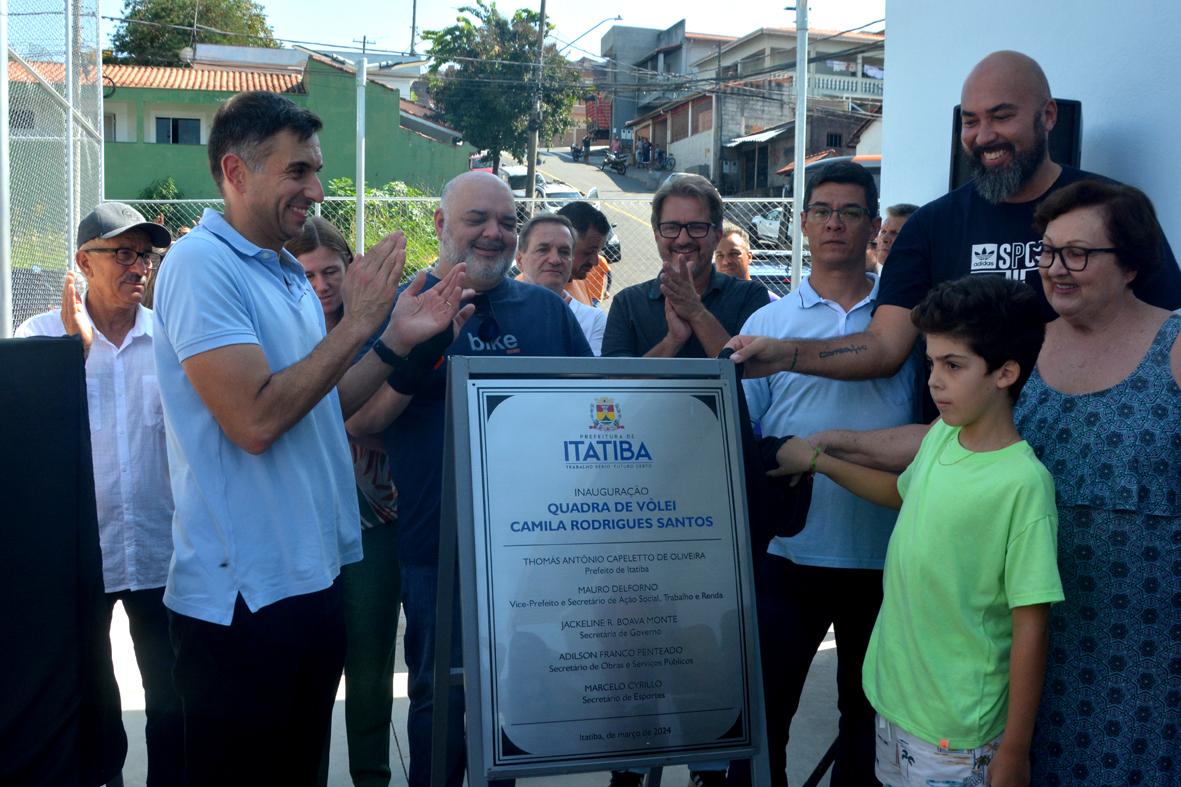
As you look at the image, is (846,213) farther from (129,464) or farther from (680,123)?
(680,123)

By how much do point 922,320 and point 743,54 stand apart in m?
57.6

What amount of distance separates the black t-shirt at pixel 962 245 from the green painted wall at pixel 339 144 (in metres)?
30.7

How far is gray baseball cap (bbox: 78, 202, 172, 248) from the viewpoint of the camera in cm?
371

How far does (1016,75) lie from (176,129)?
3564 cm

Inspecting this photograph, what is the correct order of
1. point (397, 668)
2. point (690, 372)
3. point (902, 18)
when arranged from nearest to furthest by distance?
point (690, 372) < point (397, 668) < point (902, 18)

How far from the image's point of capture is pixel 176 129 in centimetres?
3441

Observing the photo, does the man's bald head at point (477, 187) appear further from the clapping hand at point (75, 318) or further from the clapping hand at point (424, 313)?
the clapping hand at point (75, 318)

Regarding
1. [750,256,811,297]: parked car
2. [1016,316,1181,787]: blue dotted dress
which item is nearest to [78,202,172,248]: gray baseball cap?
[1016,316,1181,787]: blue dotted dress

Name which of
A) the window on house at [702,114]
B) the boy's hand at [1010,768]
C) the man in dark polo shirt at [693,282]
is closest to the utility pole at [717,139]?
Result: the window on house at [702,114]

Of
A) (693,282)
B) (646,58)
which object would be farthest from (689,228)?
(646,58)

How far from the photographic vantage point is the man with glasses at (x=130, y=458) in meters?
3.47

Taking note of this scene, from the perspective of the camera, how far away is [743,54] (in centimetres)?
5650

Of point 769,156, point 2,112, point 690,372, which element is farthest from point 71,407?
point 769,156

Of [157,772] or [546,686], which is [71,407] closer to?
[546,686]
